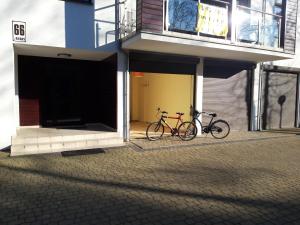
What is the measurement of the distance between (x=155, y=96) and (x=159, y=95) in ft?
1.06

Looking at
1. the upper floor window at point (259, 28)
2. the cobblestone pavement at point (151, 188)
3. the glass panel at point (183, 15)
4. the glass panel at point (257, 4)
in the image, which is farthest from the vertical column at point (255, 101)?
the glass panel at point (183, 15)

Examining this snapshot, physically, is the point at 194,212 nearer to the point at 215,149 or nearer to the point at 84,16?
the point at 215,149

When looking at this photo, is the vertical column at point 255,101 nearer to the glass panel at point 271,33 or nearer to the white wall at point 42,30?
the glass panel at point 271,33

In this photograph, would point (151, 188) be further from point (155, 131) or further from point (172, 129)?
point (172, 129)

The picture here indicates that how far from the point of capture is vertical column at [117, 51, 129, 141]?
832 centimetres

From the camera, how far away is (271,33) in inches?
393

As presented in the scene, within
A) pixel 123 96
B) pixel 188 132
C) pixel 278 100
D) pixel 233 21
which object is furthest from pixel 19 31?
pixel 278 100

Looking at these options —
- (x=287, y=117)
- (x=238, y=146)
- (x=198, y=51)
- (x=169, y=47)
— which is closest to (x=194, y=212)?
(x=238, y=146)

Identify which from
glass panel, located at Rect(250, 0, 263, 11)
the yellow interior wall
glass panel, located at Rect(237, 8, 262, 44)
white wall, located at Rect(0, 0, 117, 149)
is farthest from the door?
glass panel, located at Rect(250, 0, 263, 11)

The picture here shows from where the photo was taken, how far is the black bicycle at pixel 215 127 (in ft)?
30.9

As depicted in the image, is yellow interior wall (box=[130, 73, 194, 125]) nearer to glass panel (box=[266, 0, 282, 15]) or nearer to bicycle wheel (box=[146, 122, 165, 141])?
bicycle wheel (box=[146, 122, 165, 141])

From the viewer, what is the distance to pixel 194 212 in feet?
12.4

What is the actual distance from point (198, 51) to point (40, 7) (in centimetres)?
484

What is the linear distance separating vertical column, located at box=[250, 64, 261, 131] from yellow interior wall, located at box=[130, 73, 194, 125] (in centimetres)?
297
